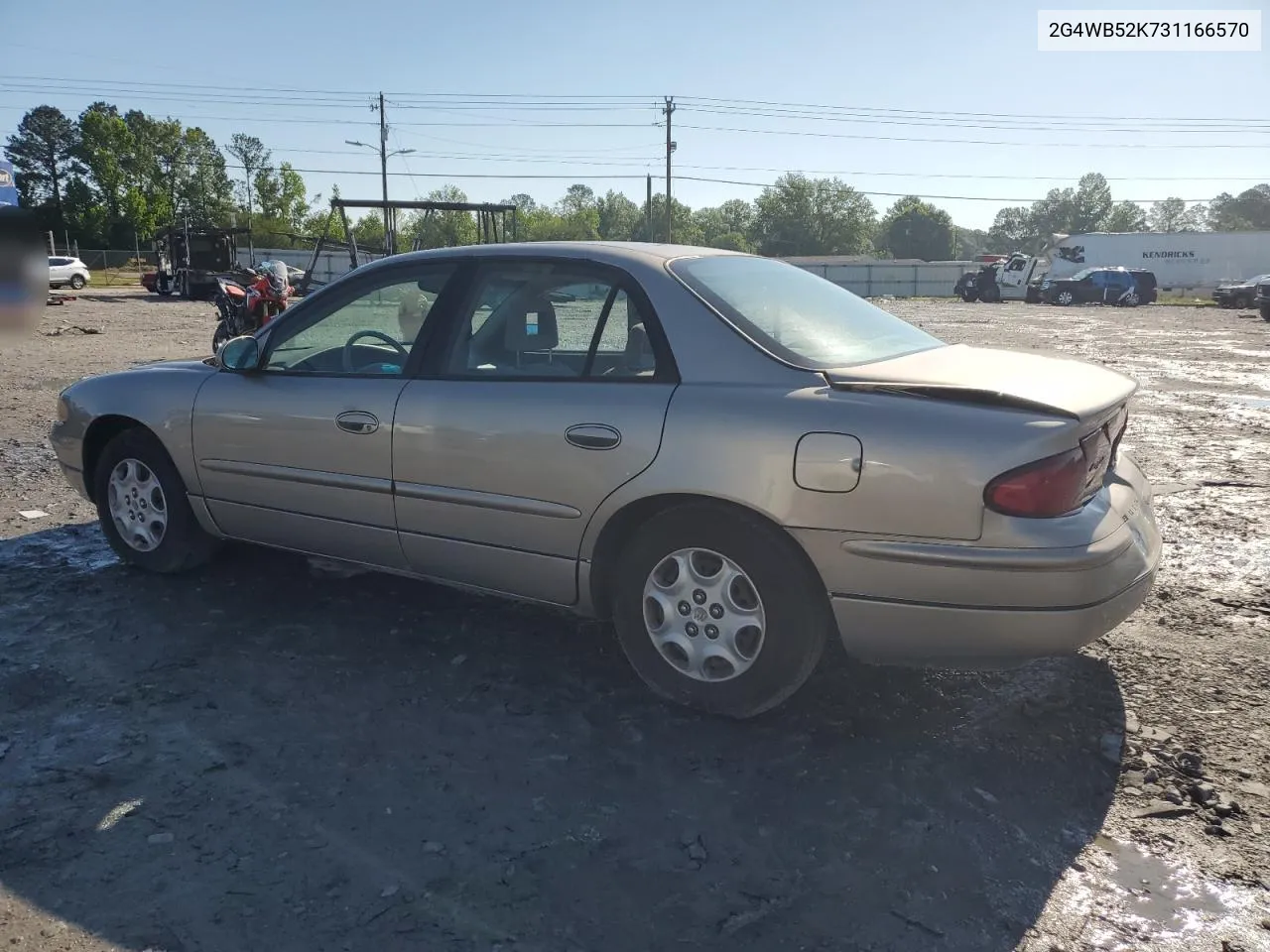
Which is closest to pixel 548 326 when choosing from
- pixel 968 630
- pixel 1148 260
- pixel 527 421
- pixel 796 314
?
pixel 527 421

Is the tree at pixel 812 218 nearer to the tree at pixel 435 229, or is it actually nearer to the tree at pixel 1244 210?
the tree at pixel 1244 210

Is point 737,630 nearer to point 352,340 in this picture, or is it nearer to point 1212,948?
point 1212,948

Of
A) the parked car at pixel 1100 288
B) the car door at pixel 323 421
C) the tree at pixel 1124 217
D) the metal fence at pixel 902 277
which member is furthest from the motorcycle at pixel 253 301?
the tree at pixel 1124 217

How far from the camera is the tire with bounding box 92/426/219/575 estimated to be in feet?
14.9

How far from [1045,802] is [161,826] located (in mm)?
2444

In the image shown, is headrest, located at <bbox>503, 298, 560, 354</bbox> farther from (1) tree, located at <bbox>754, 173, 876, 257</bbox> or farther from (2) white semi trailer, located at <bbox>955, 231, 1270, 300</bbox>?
(1) tree, located at <bbox>754, 173, 876, 257</bbox>

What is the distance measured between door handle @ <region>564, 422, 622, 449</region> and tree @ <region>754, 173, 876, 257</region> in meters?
98.5

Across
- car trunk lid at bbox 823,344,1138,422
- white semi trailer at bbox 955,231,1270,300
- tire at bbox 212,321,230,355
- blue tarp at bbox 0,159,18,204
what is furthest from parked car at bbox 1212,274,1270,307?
blue tarp at bbox 0,159,18,204

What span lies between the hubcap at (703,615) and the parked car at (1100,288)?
43185 millimetres

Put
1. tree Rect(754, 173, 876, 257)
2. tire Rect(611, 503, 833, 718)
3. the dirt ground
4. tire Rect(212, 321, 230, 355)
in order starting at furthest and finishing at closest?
tree Rect(754, 173, 876, 257) → tire Rect(212, 321, 230, 355) → tire Rect(611, 503, 833, 718) → the dirt ground

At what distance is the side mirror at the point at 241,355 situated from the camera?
4.31m

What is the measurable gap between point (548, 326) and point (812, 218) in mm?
106368

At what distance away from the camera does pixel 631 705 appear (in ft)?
11.2

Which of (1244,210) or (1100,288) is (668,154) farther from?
(1244,210)
